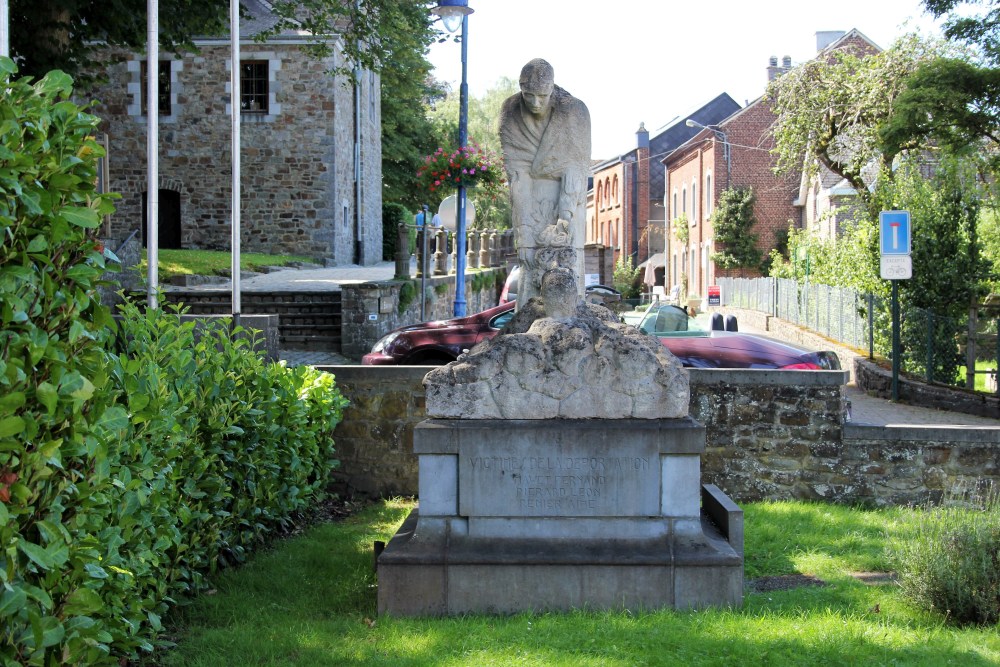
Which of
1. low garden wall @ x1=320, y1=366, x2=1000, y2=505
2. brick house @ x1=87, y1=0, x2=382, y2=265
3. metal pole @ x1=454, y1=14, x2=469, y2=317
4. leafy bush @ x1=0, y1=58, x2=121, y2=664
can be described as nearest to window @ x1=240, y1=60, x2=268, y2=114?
brick house @ x1=87, y1=0, x2=382, y2=265

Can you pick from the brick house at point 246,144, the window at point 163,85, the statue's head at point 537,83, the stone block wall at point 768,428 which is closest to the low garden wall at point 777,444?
the stone block wall at point 768,428

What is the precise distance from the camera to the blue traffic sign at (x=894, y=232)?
14695 mm

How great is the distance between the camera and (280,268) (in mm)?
30484

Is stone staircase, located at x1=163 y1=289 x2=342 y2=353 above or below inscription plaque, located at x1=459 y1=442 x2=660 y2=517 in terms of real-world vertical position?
above

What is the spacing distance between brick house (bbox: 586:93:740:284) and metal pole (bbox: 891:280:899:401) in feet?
150

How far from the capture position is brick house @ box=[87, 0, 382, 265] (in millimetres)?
32844

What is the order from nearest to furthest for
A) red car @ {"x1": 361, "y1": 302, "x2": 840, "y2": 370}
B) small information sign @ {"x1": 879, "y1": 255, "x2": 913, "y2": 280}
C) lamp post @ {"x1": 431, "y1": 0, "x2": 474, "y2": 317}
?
red car @ {"x1": 361, "y1": 302, "x2": 840, "y2": 370}
small information sign @ {"x1": 879, "y1": 255, "x2": 913, "y2": 280}
lamp post @ {"x1": 431, "y1": 0, "x2": 474, "y2": 317}

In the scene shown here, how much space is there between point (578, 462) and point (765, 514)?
Answer: 3.38 metres

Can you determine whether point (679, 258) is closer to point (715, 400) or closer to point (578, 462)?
point (715, 400)

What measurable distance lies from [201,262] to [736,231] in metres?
27.9

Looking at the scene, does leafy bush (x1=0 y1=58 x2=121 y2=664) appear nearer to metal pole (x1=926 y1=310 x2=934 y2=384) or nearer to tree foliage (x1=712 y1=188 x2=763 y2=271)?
metal pole (x1=926 y1=310 x2=934 y2=384)

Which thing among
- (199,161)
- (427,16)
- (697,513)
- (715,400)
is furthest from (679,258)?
(697,513)

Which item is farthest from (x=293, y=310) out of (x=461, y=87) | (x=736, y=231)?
(x=736, y=231)

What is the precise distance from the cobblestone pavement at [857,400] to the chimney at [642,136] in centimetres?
4075
